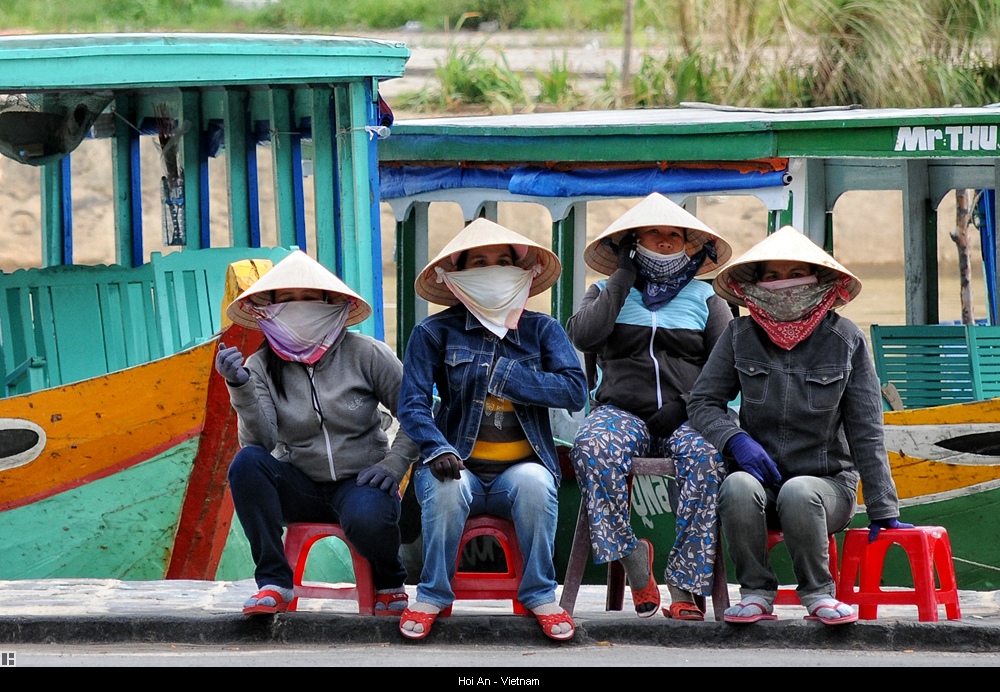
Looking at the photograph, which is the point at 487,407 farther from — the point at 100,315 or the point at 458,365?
the point at 100,315

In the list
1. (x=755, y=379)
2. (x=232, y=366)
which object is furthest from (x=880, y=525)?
(x=232, y=366)

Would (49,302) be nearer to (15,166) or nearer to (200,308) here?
(200,308)

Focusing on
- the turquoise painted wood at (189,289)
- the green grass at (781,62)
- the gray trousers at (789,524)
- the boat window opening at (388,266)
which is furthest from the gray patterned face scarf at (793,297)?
the boat window opening at (388,266)

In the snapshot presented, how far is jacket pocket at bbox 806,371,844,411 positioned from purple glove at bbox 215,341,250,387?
1782 millimetres

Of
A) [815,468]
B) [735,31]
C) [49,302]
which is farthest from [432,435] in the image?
[735,31]

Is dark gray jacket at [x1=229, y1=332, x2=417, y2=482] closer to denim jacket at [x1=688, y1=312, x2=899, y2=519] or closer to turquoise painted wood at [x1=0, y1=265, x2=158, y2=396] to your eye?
denim jacket at [x1=688, y1=312, x2=899, y2=519]

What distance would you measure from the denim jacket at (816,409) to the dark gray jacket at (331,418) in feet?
3.37

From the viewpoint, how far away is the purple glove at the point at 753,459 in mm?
4617

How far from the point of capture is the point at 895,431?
6449 mm

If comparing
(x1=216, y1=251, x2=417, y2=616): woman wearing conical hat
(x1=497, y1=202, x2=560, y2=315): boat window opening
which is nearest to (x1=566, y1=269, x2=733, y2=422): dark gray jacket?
(x1=216, y1=251, x2=417, y2=616): woman wearing conical hat

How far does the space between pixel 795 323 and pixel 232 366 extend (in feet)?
5.82

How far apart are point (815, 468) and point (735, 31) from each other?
1293cm

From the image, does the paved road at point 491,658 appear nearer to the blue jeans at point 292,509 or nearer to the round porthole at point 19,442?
the blue jeans at point 292,509

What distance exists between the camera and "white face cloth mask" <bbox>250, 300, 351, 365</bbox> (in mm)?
4824
